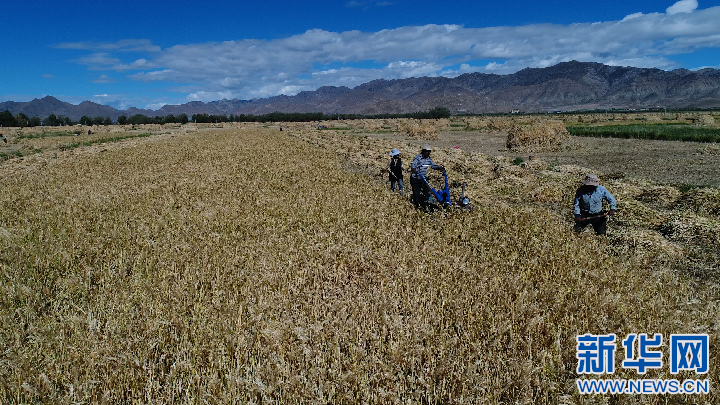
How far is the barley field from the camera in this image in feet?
12.2

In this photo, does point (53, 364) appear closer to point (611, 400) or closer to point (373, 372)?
point (373, 372)

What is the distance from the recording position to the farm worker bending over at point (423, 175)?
1009 cm

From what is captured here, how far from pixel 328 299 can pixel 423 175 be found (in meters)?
5.62

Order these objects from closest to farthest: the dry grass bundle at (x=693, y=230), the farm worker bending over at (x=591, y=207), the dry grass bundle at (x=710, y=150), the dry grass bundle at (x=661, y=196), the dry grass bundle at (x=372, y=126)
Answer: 1. the farm worker bending over at (x=591, y=207)
2. the dry grass bundle at (x=693, y=230)
3. the dry grass bundle at (x=661, y=196)
4. the dry grass bundle at (x=710, y=150)
5. the dry grass bundle at (x=372, y=126)

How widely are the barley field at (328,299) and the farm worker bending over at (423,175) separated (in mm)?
581

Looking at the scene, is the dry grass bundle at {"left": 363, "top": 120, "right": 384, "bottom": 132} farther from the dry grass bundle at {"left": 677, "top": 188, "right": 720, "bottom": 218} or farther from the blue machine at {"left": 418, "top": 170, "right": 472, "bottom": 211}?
the blue machine at {"left": 418, "top": 170, "right": 472, "bottom": 211}

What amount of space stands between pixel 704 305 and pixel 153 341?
22.9ft

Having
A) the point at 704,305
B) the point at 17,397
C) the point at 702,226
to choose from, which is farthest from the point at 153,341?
the point at 702,226

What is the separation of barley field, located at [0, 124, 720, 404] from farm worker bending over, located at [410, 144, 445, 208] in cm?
58

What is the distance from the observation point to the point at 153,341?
4.19 meters

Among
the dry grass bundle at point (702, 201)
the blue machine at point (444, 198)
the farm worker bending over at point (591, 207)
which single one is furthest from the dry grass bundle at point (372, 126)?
the farm worker bending over at point (591, 207)

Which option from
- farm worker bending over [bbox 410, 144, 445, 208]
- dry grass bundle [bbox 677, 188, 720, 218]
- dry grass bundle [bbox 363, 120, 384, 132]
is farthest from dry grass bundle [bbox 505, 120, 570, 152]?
dry grass bundle [bbox 363, 120, 384, 132]

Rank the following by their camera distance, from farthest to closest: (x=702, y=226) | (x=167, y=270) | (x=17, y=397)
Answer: (x=702, y=226)
(x=167, y=270)
(x=17, y=397)

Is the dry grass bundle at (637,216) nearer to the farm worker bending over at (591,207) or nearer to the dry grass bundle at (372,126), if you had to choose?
the farm worker bending over at (591,207)
